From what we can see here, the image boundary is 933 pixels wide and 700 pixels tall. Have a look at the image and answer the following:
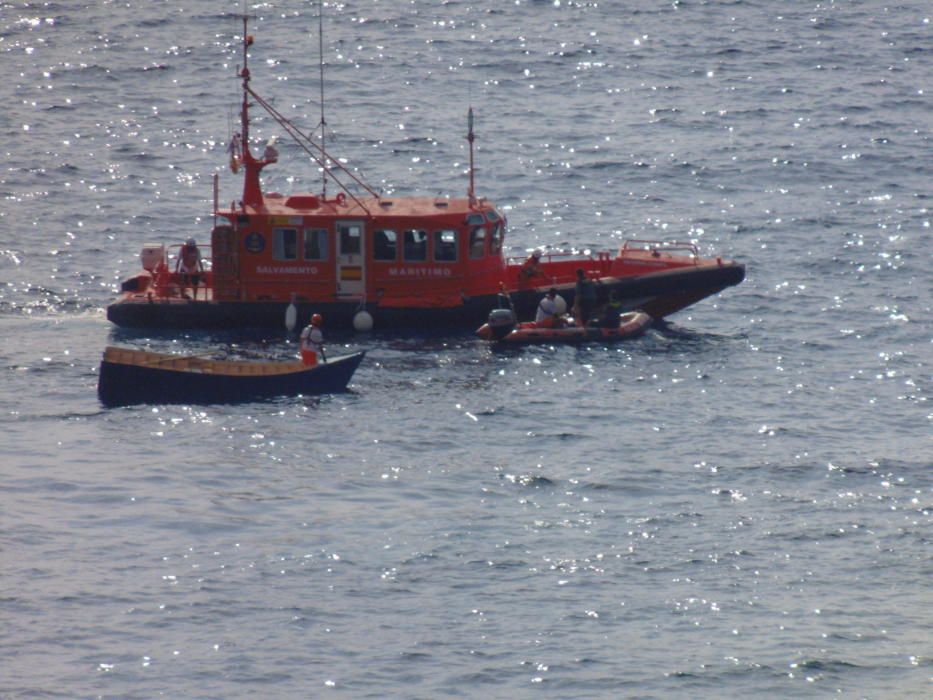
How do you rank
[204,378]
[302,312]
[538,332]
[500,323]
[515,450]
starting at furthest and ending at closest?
[302,312] → [538,332] → [500,323] → [204,378] → [515,450]

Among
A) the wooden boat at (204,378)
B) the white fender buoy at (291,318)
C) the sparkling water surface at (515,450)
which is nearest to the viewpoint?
the sparkling water surface at (515,450)

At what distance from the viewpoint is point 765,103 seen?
2707 inches

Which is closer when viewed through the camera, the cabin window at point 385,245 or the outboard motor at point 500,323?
the outboard motor at point 500,323

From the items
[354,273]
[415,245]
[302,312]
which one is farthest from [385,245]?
[302,312]

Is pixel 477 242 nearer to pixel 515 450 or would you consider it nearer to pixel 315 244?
pixel 315 244

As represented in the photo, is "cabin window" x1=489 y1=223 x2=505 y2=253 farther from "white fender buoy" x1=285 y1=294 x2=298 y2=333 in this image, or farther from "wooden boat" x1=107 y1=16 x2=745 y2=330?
"white fender buoy" x1=285 y1=294 x2=298 y2=333

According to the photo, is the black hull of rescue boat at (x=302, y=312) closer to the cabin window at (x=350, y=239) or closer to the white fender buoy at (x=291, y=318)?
the white fender buoy at (x=291, y=318)

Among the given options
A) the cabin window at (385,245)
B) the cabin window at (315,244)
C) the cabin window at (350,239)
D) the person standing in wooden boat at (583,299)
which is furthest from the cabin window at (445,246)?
the person standing in wooden boat at (583,299)

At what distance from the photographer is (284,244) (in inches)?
1672

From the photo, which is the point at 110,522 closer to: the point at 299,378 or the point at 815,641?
the point at 299,378

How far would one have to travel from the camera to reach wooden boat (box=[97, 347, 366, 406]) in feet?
119

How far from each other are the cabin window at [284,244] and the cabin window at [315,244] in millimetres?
270

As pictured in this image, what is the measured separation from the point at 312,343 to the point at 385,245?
5.49m

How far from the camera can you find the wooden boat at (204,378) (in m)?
36.1
